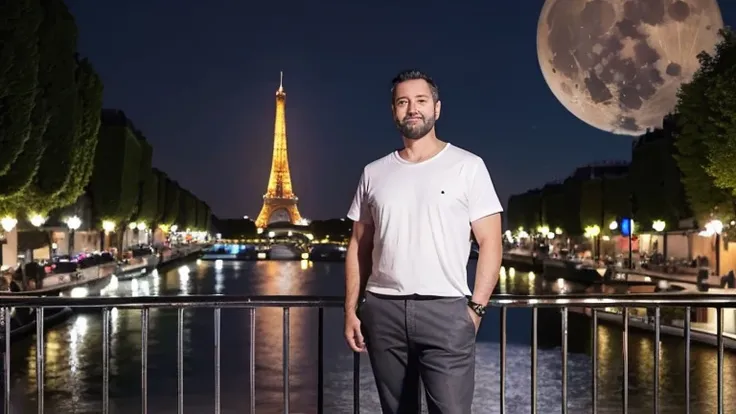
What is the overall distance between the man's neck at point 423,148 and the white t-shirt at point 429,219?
0.05 metres

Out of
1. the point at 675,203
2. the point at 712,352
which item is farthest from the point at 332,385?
the point at 675,203

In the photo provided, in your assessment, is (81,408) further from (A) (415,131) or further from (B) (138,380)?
(A) (415,131)

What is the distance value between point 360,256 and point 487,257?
0.75 metres

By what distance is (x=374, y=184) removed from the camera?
5395mm

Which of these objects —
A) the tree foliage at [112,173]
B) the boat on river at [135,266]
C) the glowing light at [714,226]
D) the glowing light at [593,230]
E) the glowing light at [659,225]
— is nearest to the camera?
the glowing light at [714,226]

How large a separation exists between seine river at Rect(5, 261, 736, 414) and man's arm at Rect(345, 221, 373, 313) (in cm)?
1047

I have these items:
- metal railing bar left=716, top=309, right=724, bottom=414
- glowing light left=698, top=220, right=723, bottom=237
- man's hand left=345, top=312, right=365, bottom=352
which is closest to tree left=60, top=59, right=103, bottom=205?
glowing light left=698, top=220, right=723, bottom=237

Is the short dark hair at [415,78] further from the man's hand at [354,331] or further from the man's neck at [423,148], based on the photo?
the man's hand at [354,331]

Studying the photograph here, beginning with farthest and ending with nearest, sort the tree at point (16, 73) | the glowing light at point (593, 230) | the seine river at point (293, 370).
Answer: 1. the glowing light at point (593, 230)
2. the tree at point (16, 73)
3. the seine river at point (293, 370)

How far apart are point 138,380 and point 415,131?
16.8 metres

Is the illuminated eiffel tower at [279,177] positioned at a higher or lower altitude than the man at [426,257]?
higher

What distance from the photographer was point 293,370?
74.7 ft

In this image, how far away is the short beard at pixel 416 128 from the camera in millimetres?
5301

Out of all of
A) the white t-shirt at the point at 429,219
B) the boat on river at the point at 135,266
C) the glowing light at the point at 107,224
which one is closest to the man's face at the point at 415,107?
the white t-shirt at the point at 429,219
